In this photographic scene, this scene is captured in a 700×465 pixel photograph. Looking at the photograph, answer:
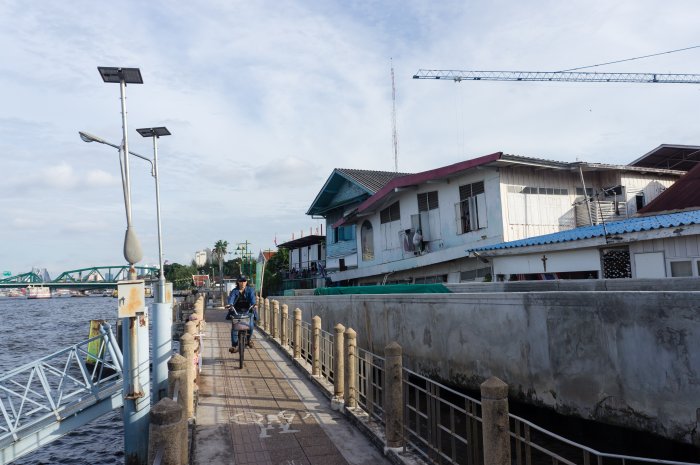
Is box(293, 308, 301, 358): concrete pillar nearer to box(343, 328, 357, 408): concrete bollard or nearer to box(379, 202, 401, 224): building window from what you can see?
box(343, 328, 357, 408): concrete bollard

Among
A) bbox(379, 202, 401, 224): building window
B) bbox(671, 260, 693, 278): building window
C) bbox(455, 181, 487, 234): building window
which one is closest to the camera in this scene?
bbox(671, 260, 693, 278): building window

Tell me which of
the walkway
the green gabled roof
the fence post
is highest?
the green gabled roof

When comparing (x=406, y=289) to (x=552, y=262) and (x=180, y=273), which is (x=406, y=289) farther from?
(x=180, y=273)

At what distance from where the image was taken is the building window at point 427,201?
811 inches

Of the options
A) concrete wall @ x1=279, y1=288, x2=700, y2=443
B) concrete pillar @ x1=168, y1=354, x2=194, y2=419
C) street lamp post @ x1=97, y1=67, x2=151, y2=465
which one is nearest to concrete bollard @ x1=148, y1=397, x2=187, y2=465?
concrete pillar @ x1=168, y1=354, x2=194, y2=419

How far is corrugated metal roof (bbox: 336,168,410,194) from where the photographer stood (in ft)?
90.1

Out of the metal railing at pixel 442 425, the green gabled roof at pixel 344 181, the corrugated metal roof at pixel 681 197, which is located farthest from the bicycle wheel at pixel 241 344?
the green gabled roof at pixel 344 181

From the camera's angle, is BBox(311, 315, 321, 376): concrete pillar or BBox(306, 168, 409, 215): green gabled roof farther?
BBox(306, 168, 409, 215): green gabled roof

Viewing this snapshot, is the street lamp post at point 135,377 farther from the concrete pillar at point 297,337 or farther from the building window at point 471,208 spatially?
the building window at point 471,208

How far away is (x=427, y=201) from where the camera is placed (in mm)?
20953

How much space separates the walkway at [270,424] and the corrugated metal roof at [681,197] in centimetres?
1207

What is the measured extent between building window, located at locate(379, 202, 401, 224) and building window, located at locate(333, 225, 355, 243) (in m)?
4.67

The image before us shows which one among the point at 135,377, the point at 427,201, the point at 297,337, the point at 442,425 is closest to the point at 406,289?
the point at 297,337

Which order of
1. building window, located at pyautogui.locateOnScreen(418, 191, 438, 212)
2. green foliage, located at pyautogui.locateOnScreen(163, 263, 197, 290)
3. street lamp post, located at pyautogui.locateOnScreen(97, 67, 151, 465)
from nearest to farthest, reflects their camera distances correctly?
1. street lamp post, located at pyautogui.locateOnScreen(97, 67, 151, 465)
2. building window, located at pyautogui.locateOnScreen(418, 191, 438, 212)
3. green foliage, located at pyautogui.locateOnScreen(163, 263, 197, 290)
